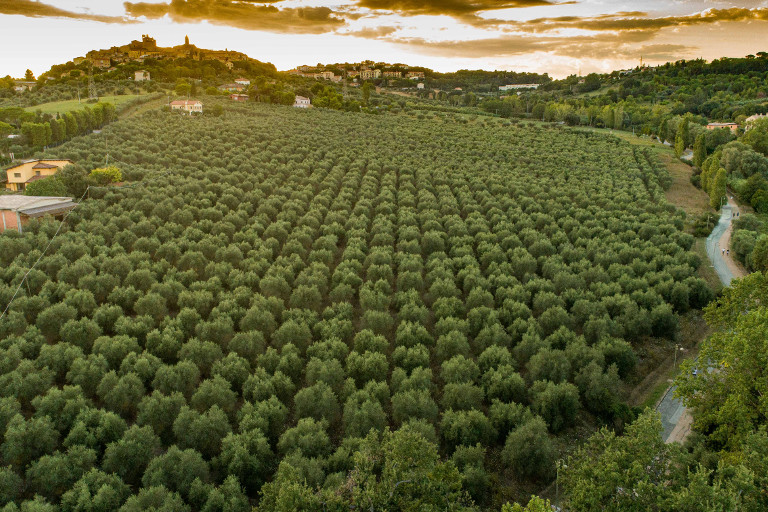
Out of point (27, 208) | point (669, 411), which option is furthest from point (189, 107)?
point (669, 411)

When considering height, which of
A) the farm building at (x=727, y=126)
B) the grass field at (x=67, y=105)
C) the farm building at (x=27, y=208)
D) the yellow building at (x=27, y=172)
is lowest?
the farm building at (x=27, y=208)

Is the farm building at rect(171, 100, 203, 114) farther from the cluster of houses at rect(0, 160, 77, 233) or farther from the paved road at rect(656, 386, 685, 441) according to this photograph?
the paved road at rect(656, 386, 685, 441)

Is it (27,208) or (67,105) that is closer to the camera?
(27,208)

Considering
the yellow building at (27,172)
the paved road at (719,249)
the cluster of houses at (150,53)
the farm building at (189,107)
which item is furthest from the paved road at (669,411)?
the cluster of houses at (150,53)

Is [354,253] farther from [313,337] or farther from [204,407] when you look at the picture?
[204,407]

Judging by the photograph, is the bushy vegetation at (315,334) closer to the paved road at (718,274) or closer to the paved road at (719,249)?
the paved road at (718,274)

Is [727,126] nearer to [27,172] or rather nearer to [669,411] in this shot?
[669,411]
